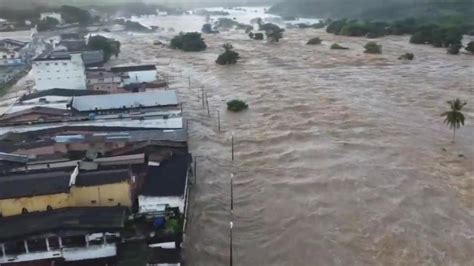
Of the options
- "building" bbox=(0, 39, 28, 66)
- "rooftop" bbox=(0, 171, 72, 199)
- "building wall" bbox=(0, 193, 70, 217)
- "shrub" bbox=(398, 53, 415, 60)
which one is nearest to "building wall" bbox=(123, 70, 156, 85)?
"building" bbox=(0, 39, 28, 66)

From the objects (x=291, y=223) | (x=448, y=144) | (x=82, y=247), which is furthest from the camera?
(x=448, y=144)

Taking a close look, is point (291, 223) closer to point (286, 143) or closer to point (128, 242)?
point (128, 242)

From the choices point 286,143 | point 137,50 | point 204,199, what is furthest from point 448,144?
point 137,50

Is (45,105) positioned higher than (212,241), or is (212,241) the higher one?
(45,105)

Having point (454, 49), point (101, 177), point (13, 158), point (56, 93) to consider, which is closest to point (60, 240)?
point (101, 177)

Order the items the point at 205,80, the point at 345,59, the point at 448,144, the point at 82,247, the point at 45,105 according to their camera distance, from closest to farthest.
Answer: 1. the point at 82,247
2. the point at 448,144
3. the point at 45,105
4. the point at 205,80
5. the point at 345,59

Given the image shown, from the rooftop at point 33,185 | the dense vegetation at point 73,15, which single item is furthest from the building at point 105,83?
the dense vegetation at point 73,15

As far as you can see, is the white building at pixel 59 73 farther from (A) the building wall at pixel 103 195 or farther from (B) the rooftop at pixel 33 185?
(A) the building wall at pixel 103 195

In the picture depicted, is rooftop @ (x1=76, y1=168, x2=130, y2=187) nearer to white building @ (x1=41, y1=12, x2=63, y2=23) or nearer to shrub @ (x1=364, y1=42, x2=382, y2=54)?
shrub @ (x1=364, y1=42, x2=382, y2=54)
